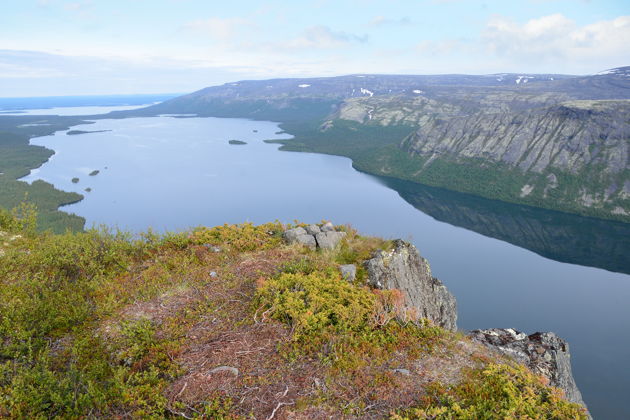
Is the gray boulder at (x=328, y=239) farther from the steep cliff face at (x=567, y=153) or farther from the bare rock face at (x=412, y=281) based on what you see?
the steep cliff face at (x=567, y=153)

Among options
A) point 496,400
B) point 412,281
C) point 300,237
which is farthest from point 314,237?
point 496,400

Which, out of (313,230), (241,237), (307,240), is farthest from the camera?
(313,230)

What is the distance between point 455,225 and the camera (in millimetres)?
122000

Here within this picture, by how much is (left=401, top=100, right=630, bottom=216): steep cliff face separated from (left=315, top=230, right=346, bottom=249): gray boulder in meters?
159

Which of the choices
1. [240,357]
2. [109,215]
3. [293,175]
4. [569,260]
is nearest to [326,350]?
[240,357]

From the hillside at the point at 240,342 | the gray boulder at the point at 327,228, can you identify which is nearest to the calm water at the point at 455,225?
the gray boulder at the point at 327,228

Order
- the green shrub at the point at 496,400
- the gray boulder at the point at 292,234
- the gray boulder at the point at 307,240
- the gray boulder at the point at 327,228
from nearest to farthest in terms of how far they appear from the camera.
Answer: the green shrub at the point at 496,400, the gray boulder at the point at 307,240, the gray boulder at the point at 292,234, the gray boulder at the point at 327,228

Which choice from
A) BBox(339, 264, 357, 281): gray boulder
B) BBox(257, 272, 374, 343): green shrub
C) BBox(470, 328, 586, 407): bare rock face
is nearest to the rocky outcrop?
BBox(339, 264, 357, 281): gray boulder

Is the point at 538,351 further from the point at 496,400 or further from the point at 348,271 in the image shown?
the point at 348,271

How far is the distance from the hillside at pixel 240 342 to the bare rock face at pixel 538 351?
3.1 inches

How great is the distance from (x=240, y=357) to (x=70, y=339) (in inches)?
208

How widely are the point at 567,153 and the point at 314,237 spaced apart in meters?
189

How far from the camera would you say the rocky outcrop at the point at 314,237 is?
1747 centimetres

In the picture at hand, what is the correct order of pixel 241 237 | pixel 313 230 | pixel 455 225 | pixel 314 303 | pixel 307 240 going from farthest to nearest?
pixel 455 225 → pixel 313 230 → pixel 241 237 → pixel 307 240 → pixel 314 303
